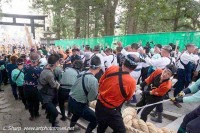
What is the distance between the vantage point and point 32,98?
17.1 ft

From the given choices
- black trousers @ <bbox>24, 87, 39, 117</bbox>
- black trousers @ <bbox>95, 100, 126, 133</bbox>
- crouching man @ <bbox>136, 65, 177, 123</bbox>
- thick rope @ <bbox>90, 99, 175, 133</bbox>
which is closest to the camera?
black trousers @ <bbox>95, 100, 126, 133</bbox>

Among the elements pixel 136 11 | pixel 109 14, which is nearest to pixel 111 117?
pixel 136 11

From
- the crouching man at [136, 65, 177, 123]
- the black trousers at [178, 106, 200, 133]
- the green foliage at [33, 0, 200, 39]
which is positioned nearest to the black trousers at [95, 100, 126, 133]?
the black trousers at [178, 106, 200, 133]

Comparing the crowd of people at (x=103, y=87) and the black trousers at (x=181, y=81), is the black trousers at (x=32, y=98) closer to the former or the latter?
the crowd of people at (x=103, y=87)

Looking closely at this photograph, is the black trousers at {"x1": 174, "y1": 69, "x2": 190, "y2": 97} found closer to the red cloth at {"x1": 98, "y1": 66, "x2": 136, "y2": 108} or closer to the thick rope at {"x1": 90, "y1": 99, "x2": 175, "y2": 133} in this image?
the thick rope at {"x1": 90, "y1": 99, "x2": 175, "y2": 133}

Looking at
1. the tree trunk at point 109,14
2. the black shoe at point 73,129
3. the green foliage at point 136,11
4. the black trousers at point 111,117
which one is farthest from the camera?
the tree trunk at point 109,14

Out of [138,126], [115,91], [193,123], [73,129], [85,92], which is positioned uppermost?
[115,91]

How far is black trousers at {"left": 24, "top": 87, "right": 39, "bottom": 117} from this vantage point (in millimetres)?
5094

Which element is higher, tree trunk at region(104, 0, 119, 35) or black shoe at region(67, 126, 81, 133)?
tree trunk at region(104, 0, 119, 35)

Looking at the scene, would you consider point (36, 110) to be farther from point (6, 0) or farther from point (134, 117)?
point (6, 0)

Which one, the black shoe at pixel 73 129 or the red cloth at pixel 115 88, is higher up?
the red cloth at pixel 115 88

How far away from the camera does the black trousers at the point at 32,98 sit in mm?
5094

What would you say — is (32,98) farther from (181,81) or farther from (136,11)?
(136,11)

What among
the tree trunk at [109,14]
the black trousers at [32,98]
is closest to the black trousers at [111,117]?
the black trousers at [32,98]
